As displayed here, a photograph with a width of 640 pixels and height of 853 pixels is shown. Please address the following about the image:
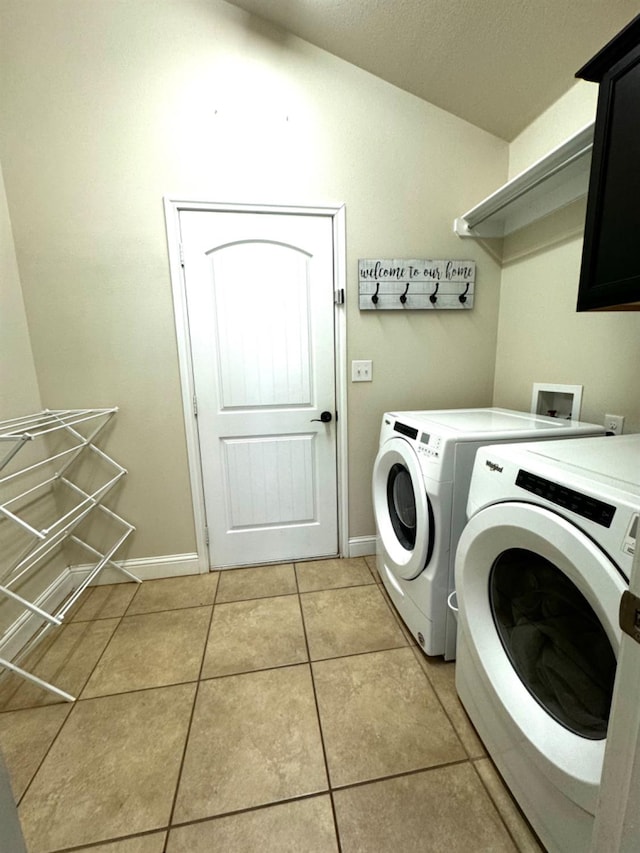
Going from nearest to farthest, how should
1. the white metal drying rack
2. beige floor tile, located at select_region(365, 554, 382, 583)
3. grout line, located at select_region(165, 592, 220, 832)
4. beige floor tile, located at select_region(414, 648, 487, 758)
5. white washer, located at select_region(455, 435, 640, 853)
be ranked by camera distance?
white washer, located at select_region(455, 435, 640, 853) < grout line, located at select_region(165, 592, 220, 832) < beige floor tile, located at select_region(414, 648, 487, 758) < the white metal drying rack < beige floor tile, located at select_region(365, 554, 382, 583)

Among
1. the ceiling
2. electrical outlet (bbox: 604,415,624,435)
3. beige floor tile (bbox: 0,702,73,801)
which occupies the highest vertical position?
the ceiling

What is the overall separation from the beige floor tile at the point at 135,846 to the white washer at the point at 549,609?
3.02ft

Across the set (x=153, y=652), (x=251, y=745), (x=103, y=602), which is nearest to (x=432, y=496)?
(x=251, y=745)

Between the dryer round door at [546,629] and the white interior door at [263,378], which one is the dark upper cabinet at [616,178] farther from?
the white interior door at [263,378]

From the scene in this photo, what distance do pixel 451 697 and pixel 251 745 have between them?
0.70 m

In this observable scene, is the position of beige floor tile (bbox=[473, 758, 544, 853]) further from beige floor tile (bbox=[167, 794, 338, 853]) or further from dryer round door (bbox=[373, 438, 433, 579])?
dryer round door (bbox=[373, 438, 433, 579])

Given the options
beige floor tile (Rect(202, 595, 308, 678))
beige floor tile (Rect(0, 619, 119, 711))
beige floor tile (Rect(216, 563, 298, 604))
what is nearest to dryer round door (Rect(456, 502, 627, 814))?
beige floor tile (Rect(202, 595, 308, 678))

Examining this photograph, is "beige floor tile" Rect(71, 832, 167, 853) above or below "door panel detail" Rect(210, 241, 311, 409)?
below

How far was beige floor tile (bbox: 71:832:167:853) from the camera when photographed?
0.84m

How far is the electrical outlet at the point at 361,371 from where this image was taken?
6.20 feet

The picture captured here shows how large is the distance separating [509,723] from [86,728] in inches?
51.9

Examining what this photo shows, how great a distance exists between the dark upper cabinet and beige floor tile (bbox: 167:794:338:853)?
1.56 m

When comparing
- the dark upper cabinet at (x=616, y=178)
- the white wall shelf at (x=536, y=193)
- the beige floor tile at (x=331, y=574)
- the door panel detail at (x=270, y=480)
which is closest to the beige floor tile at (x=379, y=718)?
the beige floor tile at (x=331, y=574)

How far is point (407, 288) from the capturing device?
1848mm
